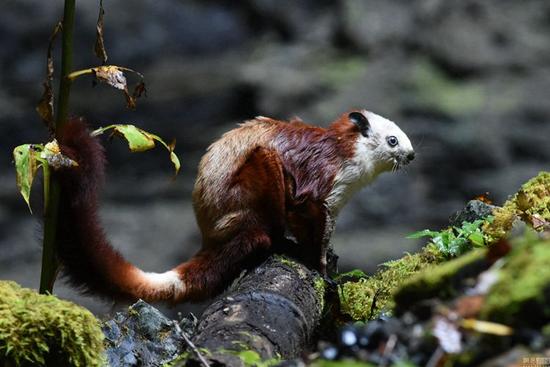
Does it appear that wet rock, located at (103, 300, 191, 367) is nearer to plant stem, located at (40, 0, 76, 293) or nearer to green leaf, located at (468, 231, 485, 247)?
plant stem, located at (40, 0, 76, 293)

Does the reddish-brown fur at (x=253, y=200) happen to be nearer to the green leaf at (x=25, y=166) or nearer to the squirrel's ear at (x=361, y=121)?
the squirrel's ear at (x=361, y=121)

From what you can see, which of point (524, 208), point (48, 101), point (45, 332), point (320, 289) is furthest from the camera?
point (524, 208)

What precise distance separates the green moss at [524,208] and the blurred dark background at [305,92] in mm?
3212

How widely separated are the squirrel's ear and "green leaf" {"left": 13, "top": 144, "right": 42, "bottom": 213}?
1604 millimetres

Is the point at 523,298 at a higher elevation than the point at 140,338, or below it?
higher

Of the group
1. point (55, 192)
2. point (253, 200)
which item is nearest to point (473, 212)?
point (253, 200)

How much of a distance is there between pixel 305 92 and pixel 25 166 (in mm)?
4687

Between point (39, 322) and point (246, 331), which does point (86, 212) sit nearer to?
point (39, 322)

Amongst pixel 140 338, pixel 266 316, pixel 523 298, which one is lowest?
pixel 140 338

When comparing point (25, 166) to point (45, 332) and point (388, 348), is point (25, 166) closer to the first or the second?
point (45, 332)

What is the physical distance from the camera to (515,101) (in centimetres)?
690

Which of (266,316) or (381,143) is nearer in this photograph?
(266,316)

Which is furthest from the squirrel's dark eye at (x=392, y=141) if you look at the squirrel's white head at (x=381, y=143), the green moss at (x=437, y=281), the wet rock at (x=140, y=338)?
the green moss at (x=437, y=281)

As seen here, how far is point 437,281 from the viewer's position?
1545mm
